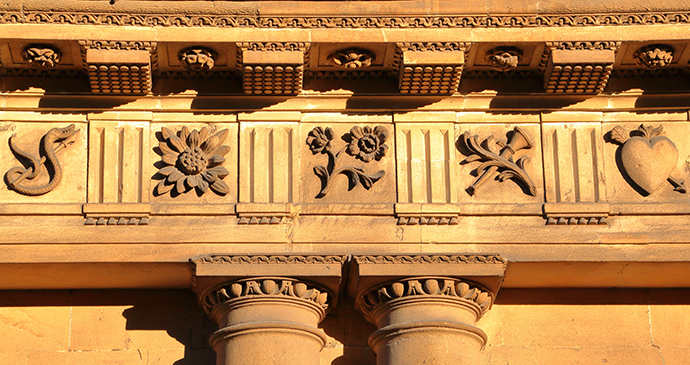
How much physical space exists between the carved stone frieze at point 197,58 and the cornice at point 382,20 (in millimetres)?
275

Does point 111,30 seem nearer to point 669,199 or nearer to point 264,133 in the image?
point 264,133

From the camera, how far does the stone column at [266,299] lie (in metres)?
11.1

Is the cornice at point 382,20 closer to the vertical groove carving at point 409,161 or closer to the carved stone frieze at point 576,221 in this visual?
the vertical groove carving at point 409,161

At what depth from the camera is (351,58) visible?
472 inches

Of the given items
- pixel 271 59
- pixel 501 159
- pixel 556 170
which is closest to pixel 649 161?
pixel 556 170

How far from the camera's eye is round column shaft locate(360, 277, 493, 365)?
11102mm

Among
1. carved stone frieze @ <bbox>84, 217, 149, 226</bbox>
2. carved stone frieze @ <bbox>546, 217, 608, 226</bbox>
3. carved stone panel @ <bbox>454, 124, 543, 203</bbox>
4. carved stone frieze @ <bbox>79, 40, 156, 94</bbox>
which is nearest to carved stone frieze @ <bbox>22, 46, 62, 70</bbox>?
carved stone frieze @ <bbox>79, 40, 156, 94</bbox>

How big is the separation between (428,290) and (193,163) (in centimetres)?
293

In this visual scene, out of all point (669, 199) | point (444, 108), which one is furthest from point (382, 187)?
point (669, 199)

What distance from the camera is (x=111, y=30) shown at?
11.7 meters

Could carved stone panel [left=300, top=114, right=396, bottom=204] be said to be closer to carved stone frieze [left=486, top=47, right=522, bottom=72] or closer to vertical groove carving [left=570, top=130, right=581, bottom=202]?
carved stone frieze [left=486, top=47, right=522, bottom=72]

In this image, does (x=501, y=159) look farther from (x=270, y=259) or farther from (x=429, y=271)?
(x=270, y=259)

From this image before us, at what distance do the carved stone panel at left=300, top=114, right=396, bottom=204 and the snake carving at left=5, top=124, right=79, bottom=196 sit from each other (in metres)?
2.65

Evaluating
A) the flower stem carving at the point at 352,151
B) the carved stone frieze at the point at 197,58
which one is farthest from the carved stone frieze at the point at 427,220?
the carved stone frieze at the point at 197,58
